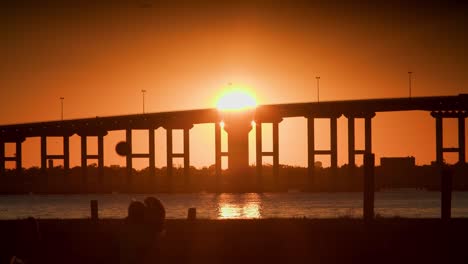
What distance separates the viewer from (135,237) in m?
13.7

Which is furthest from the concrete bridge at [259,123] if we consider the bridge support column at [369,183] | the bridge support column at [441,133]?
the bridge support column at [369,183]

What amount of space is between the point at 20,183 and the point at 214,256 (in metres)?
144

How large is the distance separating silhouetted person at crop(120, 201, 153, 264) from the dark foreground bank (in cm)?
982

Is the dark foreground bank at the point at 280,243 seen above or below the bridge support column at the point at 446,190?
below

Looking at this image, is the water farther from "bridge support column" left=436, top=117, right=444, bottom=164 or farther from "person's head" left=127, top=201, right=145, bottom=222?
"person's head" left=127, top=201, right=145, bottom=222

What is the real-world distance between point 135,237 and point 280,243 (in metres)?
12.7

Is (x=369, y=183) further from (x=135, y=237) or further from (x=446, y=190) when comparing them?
(x=135, y=237)

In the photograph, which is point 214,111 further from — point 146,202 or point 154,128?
point 146,202

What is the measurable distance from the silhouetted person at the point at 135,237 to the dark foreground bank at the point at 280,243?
9823 mm

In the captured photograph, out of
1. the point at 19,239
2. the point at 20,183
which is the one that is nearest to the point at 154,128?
the point at 20,183

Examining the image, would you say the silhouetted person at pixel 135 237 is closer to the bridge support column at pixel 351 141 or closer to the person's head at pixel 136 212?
the person's head at pixel 136 212

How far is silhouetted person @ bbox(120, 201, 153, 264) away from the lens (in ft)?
44.6

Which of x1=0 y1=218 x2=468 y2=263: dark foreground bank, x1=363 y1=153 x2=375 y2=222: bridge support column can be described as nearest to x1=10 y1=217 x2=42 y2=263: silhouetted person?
x1=0 y1=218 x2=468 y2=263: dark foreground bank

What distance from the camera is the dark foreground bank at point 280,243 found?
24.5 m
